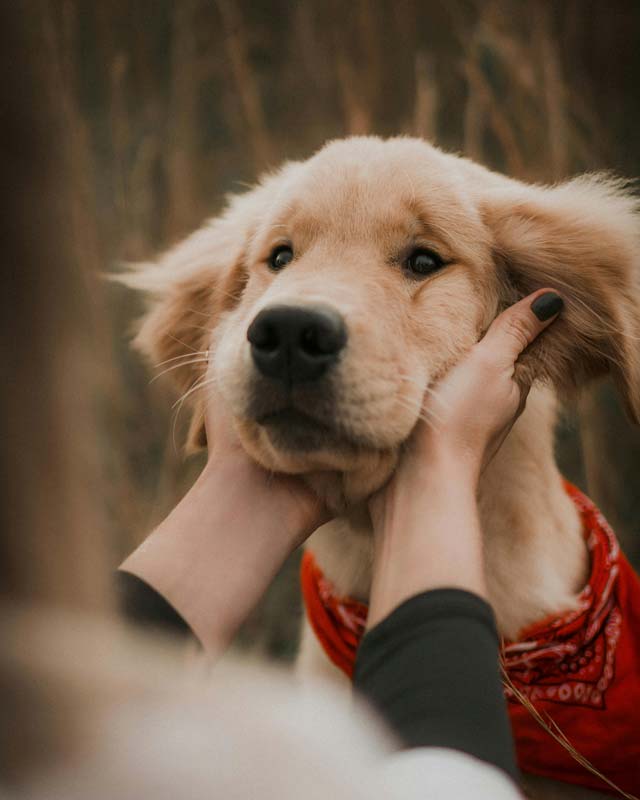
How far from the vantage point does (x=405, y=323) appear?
62.2 inches

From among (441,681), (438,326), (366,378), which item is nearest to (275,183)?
(438,326)

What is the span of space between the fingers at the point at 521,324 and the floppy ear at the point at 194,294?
30.6 inches

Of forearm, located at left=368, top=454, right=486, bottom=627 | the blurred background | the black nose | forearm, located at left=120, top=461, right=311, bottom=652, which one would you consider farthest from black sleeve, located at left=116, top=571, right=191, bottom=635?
the blurred background

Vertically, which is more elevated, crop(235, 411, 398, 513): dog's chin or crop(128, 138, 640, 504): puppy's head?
crop(128, 138, 640, 504): puppy's head

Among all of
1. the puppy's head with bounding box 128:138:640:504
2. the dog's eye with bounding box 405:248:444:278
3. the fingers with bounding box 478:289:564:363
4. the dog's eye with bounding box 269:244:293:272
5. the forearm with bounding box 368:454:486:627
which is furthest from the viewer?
the dog's eye with bounding box 269:244:293:272

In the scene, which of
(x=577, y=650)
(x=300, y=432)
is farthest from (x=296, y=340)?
(x=577, y=650)

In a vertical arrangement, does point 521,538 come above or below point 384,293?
below

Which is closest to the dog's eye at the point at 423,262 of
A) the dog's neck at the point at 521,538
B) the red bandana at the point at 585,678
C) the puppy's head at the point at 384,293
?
the puppy's head at the point at 384,293

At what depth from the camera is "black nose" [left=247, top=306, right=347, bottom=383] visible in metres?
1.37

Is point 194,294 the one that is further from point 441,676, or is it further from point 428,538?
point 441,676

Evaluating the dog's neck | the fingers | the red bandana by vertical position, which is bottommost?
the red bandana

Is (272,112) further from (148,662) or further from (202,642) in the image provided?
(148,662)

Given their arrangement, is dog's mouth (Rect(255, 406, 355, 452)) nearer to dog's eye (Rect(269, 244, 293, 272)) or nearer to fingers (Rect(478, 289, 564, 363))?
fingers (Rect(478, 289, 564, 363))

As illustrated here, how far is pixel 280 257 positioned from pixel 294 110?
1.87 meters
